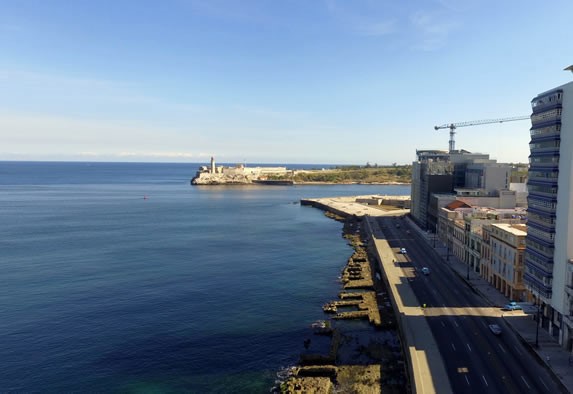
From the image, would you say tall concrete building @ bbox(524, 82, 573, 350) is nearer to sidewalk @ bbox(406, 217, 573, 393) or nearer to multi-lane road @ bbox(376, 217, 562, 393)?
sidewalk @ bbox(406, 217, 573, 393)

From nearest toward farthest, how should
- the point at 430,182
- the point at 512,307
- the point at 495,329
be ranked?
1. the point at 495,329
2. the point at 512,307
3. the point at 430,182

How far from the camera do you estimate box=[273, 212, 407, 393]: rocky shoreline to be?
49.3 metres

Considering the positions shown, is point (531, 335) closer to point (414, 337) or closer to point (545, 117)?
point (414, 337)

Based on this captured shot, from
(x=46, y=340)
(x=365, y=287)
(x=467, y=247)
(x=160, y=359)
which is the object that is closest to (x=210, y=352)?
(x=160, y=359)

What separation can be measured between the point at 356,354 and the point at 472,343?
46.8 ft

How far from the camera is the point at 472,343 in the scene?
54312 mm

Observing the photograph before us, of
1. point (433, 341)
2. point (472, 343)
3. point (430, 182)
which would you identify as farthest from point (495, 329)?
point (430, 182)

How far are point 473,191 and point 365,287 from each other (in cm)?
6084

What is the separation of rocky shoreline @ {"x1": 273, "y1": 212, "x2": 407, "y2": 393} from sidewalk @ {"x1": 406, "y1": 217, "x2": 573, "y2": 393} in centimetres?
1536

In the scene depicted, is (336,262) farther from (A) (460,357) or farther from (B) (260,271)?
(A) (460,357)

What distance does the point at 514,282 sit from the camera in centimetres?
6950

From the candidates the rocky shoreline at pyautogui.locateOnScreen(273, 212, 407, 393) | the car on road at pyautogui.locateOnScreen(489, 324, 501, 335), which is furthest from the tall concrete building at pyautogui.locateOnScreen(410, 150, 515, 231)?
the car on road at pyautogui.locateOnScreen(489, 324, 501, 335)

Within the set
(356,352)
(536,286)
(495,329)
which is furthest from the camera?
(536,286)

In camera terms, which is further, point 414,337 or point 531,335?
point 531,335
